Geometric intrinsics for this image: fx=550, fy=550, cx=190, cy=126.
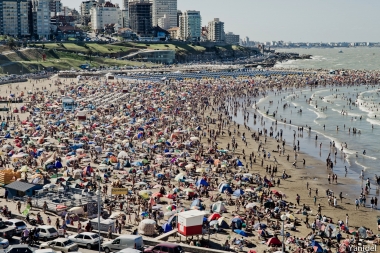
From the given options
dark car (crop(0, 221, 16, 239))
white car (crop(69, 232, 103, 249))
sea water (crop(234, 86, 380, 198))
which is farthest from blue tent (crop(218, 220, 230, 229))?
sea water (crop(234, 86, 380, 198))

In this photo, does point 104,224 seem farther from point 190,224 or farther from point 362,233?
point 362,233

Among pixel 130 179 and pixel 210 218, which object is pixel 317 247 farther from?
pixel 130 179

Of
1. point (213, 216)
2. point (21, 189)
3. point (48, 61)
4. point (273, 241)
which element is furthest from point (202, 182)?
point (48, 61)

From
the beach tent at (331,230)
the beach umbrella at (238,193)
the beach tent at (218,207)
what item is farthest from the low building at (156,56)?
the beach tent at (331,230)

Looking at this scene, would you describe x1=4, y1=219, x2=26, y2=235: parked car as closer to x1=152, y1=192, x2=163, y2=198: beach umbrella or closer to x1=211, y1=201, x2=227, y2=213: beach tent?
x1=152, y1=192, x2=163, y2=198: beach umbrella

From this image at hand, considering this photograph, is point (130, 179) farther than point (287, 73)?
No

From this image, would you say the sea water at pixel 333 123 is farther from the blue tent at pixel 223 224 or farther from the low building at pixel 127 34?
the low building at pixel 127 34

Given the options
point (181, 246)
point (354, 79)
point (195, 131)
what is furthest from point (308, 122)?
point (354, 79)
